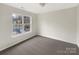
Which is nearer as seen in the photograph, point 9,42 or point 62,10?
point 9,42

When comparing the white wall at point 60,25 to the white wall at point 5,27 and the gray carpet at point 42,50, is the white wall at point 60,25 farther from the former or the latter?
the white wall at point 5,27

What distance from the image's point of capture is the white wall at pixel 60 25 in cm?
358

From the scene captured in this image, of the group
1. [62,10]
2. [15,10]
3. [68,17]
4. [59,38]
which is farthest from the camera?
[59,38]

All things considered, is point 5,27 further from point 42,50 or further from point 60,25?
point 60,25

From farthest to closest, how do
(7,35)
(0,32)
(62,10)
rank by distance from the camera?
1. (62,10)
2. (7,35)
3. (0,32)

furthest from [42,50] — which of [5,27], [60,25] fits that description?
[60,25]

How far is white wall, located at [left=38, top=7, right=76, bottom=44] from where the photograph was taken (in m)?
3.58

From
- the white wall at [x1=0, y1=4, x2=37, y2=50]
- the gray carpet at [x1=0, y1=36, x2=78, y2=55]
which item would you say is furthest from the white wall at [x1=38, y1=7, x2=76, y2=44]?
the white wall at [x1=0, y1=4, x2=37, y2=50]

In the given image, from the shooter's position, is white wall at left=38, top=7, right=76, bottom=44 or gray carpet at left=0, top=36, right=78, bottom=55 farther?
white wall at left=38, top=7, right=76, bottom=44

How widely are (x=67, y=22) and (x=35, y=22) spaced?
2707 millimetres

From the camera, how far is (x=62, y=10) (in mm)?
3963

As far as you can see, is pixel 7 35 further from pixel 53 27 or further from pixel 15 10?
pixel 53 27

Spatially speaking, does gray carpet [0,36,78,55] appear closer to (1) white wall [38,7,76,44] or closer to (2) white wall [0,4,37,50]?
(2) white wall [0,4,37,50]

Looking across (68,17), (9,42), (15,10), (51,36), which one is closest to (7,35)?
(9,42)
